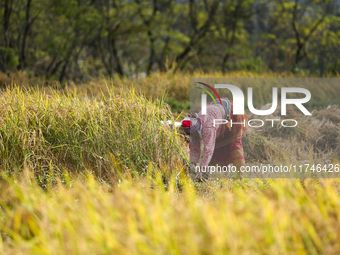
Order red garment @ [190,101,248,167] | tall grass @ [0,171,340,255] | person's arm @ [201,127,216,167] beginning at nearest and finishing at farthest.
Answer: tall grass @ [0,171,340,255] < person's arm @ [201,127,216,167] < red garment @ [190,101,248,167]

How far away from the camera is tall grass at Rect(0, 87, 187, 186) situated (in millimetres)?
3715

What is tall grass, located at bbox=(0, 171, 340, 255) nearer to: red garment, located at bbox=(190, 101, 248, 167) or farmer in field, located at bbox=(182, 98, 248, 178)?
farmer in field, located at bbox=(182, 98, 248, 178)

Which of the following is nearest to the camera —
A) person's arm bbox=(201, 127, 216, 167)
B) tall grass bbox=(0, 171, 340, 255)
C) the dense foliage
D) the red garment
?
tall grass bbox=(0, 171, 340, 255)

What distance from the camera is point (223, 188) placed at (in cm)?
345

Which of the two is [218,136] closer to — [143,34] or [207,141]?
[207,141]

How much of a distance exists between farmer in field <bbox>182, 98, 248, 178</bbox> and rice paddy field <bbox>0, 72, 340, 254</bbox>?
0.23 m

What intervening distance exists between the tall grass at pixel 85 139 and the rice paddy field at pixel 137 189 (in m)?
0.01

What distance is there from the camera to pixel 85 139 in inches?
152

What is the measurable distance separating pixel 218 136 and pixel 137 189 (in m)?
1.48

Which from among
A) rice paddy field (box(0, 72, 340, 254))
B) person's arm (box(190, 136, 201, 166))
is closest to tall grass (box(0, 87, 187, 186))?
rice paddy field (box(0, 72, 340, 254))

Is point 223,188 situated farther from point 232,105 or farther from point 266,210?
point 266,210

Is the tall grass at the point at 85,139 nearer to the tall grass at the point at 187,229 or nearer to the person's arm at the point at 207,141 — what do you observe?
the person's arm at the point at 207,141

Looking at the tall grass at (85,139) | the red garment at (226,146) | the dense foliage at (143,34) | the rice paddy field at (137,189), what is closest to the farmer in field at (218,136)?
the red garment at (226,146)

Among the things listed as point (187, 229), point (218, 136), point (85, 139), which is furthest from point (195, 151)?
point (187, 229)
